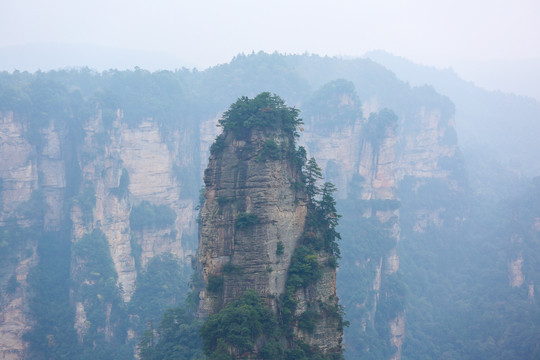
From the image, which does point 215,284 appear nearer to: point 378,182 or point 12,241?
point 12,241

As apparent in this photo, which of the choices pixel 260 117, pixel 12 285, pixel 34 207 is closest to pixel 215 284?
pixel 260 117

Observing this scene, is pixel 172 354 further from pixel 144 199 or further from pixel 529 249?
pixel 529 249

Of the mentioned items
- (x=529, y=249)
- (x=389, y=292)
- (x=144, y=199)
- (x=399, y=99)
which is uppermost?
(x=399, y=99)

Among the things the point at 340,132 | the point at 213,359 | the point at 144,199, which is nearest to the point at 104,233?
the point at 144,199

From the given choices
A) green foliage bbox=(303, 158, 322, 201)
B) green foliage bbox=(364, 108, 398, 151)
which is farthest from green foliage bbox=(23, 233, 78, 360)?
green foliage bbox=(364, 108, 398, 151)

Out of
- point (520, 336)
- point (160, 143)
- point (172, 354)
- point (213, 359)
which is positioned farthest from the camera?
point (160, 143)

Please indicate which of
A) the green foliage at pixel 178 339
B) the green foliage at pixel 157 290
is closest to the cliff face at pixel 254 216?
the green foliage at pixel 178 339
